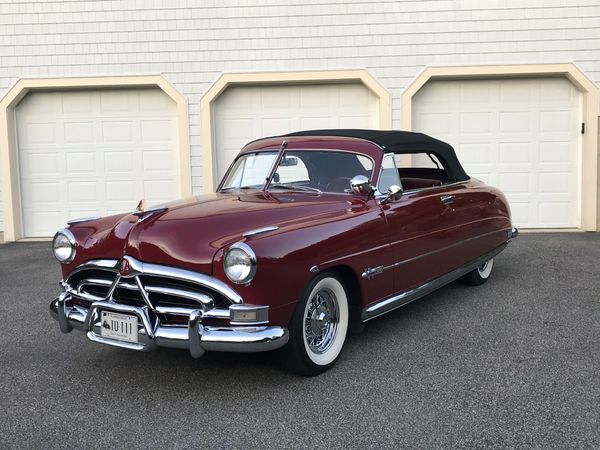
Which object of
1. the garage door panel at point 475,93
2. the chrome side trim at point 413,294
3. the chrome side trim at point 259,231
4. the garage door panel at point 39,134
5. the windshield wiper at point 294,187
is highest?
the garage door panel at point 475,93

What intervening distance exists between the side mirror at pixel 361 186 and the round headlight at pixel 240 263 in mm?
1339

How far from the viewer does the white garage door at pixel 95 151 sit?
10.2m

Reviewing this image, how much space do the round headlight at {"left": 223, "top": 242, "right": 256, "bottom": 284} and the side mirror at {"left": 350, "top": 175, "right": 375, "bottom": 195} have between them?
4.39 feet

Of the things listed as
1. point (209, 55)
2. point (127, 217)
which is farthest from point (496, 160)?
Answer: point (127, 217)

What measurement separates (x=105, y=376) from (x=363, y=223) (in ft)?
6.65

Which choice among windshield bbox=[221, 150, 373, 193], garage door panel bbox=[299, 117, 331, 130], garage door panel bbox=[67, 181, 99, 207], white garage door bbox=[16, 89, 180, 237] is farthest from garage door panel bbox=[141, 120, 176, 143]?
windshield bbox=[221, 150, 373, 193]

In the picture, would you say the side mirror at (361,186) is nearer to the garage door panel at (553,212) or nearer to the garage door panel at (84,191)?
the garage door panel at (553,212)

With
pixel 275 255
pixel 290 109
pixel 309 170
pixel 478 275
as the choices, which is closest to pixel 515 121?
pixel 290 109

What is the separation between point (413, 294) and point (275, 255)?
173 centimetres

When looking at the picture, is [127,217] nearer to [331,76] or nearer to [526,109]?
[331,76]

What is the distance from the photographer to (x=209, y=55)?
9.88m

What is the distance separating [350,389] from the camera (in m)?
3.59

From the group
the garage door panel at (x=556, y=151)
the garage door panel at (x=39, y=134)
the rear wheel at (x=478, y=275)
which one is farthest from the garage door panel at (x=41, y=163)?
the garage door panel at (x=556, y=151)

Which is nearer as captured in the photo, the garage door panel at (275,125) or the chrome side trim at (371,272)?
the chrome side trim at (371,272)
